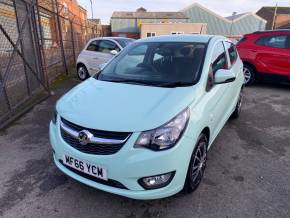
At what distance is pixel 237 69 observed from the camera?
432 centimetres

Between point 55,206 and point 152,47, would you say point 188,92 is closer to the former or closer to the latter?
point 152,47

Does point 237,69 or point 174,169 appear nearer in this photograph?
point 174,169

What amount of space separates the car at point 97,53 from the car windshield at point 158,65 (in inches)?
164

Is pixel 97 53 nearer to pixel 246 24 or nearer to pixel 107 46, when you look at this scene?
pixel 107 46

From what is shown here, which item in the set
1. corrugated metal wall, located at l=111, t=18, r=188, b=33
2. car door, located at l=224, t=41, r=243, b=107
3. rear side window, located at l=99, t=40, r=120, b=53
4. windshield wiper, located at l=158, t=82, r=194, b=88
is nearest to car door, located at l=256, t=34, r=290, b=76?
car door, located at l=224, t=41, r=243, b=107

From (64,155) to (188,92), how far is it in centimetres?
136

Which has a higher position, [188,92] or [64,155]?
[188,92]

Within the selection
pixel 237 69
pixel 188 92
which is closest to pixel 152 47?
pixel 188 92

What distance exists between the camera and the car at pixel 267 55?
6902mm

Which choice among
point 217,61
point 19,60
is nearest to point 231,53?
point 217,61

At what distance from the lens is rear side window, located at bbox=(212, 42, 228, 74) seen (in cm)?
315

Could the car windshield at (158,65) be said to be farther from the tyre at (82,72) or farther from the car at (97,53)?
the tyre at (82,72)

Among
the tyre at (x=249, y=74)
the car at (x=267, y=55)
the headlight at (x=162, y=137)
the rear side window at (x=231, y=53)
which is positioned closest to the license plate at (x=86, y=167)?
the headlight at (x=162, y=137)

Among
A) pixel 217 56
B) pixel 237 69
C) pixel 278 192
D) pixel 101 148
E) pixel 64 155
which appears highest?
pixel 217 56
